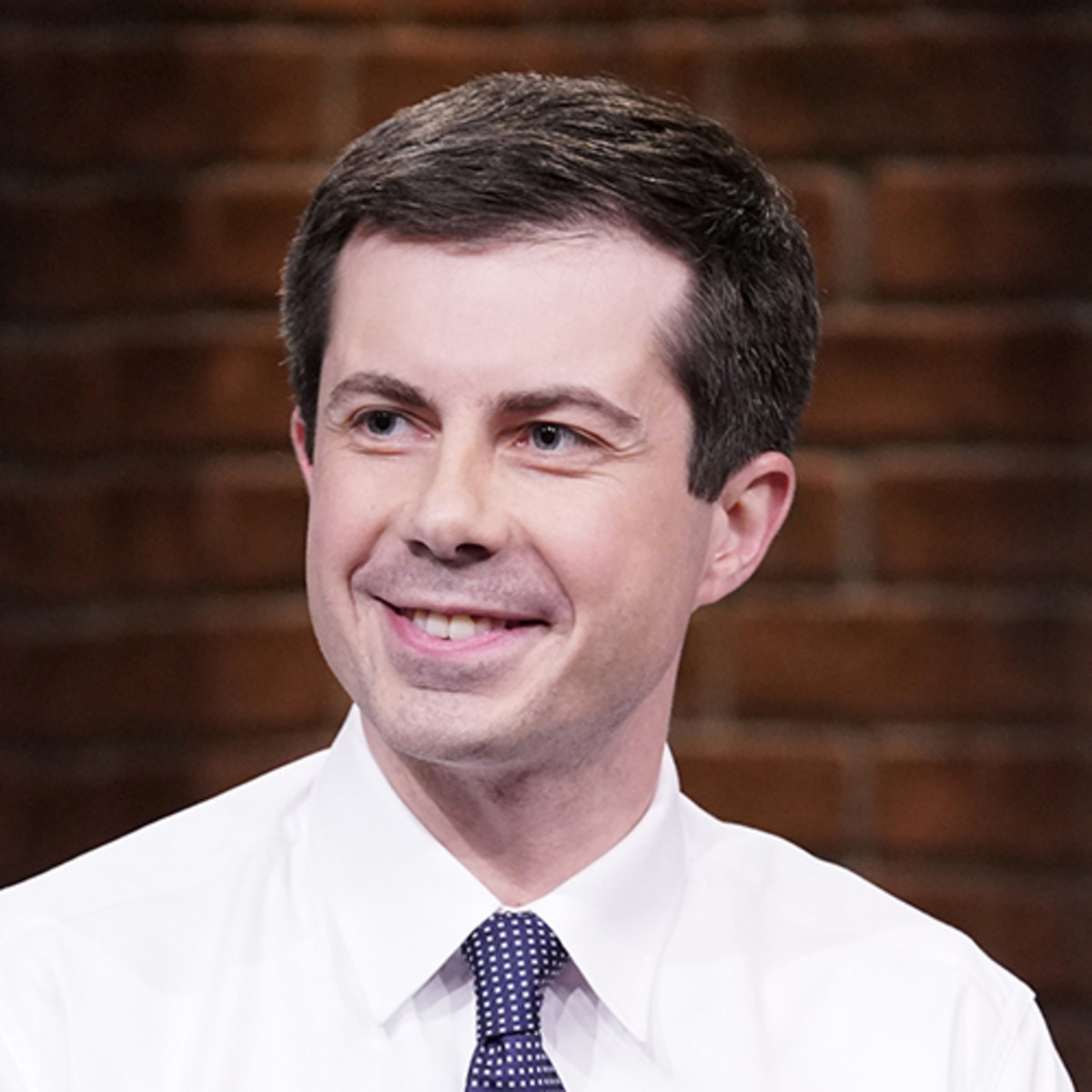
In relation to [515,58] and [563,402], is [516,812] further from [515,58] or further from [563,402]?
[515,58]

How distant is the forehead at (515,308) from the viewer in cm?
137

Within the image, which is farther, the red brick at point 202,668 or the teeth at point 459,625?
the red brick at point 202,668

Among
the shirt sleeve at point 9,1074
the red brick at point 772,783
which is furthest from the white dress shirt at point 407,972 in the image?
the red brick at point 772,783

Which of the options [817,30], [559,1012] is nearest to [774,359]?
[559,1012]

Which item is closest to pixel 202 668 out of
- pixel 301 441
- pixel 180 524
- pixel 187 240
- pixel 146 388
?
pixel 180 524

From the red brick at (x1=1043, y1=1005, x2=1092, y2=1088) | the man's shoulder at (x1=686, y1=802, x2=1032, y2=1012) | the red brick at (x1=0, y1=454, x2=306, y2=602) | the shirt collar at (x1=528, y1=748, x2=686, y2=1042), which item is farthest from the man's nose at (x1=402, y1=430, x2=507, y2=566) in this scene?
the red brick at (x1=1043, y1=1005, x2=1092, y2=1088)

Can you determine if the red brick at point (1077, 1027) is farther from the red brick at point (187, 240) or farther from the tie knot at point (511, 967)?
the red brick at point (187, 240)

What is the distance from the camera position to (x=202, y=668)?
2.19 m

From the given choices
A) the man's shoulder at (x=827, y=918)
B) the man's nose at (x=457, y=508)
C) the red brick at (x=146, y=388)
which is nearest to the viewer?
the man's nose at (x=457, y=508)

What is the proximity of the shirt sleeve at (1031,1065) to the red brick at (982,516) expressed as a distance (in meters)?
0.73

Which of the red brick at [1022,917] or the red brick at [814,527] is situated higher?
the red brick at [814,527]

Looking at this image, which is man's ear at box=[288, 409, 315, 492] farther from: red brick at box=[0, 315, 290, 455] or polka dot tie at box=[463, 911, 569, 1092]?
red brick at box=[0, 315, 290, 455]

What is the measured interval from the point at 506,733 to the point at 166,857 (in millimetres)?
325

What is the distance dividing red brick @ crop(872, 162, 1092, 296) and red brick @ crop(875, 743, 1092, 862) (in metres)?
0.55
